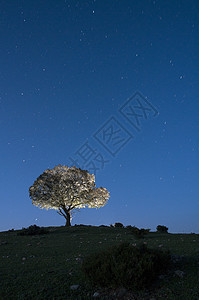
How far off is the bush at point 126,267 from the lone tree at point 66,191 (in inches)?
1371

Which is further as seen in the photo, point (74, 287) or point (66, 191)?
point (66, 191)

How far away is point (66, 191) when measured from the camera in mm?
41375

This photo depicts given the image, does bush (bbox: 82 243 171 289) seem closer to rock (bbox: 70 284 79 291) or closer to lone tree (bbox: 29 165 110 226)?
rock (bbox: 70 284 79 291)

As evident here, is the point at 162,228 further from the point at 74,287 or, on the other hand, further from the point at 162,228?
the point at 74,287

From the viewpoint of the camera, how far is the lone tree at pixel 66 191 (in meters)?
41.2

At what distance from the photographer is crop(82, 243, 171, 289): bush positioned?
597 cm

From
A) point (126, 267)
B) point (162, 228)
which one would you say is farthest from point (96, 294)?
point (162, 228)

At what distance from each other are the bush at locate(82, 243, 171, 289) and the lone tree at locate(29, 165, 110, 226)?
114 ft

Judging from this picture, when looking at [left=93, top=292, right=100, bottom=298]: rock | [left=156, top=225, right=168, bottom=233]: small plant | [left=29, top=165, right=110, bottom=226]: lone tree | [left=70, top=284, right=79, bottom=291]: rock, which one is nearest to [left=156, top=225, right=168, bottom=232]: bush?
[left=156, top=225, right=168, bottom=233]: small plant

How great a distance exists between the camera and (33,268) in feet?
29.0

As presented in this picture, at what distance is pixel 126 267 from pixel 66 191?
3612 centimetres

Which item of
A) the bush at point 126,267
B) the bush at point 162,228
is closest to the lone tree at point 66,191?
the bush at point 162,228

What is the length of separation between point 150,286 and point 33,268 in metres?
4.91

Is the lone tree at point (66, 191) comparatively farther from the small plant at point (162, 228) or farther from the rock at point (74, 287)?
the rock at point (74, 287)
